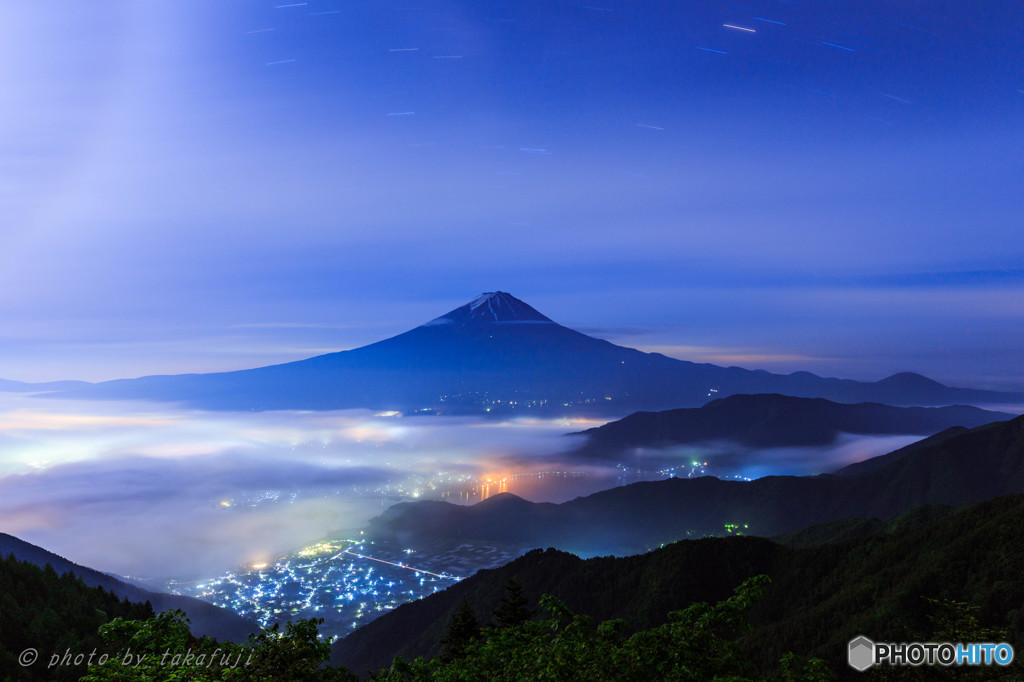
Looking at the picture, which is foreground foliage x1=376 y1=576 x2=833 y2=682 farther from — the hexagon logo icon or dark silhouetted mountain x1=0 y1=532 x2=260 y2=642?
dark silhouetted mountain x1=0 y1=532 x2=260 y2=642

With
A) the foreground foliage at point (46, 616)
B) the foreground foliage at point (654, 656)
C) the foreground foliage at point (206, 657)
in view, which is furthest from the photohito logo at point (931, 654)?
the foreground foliage at point (46, 616)

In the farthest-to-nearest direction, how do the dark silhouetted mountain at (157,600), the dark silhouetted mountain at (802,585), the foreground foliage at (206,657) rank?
the dark silhouetted mountain at (157,600) → the dark silhouetted mountain at (802,585) → the foreground foliage at (206,657)

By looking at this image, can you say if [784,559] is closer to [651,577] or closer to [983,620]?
[651,577]

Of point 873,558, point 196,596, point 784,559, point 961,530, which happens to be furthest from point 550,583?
point 196,596

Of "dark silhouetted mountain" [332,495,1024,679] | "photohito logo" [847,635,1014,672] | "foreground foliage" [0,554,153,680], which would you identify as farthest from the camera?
"dark silhouetted mountain" [332,495,1024,679]

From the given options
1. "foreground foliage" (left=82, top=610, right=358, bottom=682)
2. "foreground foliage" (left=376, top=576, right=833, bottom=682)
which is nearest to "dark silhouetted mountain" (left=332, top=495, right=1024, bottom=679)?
"foreground foliage" (left=82, top=610, right=358, bottom=682)

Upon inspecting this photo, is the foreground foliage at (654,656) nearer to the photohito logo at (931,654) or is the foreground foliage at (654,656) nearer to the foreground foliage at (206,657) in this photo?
the foreground foliage at (206,657)
